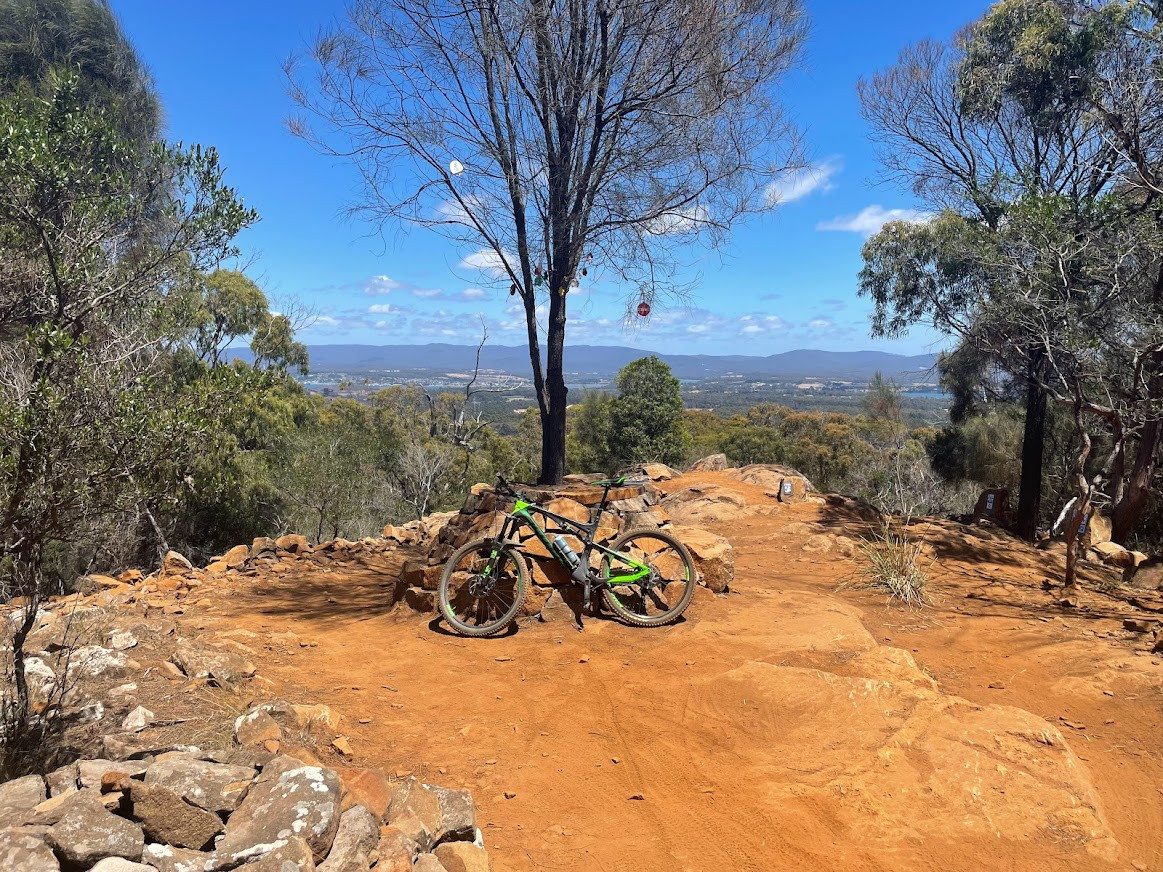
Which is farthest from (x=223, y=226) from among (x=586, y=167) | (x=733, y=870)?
(x=733, y=870)

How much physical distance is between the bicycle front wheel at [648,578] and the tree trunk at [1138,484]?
630 centimetres

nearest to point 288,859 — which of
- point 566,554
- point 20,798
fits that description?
point 20,798

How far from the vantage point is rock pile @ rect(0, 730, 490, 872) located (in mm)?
2184

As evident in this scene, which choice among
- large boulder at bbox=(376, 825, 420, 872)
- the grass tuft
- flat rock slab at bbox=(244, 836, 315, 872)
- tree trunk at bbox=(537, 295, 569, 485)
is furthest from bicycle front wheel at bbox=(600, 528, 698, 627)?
tree trunk at bbox=(537, 295, 569, 485)

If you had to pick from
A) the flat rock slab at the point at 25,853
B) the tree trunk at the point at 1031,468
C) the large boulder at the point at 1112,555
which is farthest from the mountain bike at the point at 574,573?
the tree trunk at the point at 1031,468

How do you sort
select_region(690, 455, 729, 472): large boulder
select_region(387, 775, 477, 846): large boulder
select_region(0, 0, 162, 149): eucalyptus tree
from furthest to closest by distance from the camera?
select_region(690, 455, 729, 472): large boulder
select_region(0, 0, 162, 149): eucalyptus tree
select_region(387, 775, 477, 846): large boulder

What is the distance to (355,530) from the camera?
1537 centimetres

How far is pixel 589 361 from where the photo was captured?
3816 centimetres

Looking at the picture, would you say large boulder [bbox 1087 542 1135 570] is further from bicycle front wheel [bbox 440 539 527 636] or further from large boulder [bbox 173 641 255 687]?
large boulder [bbox 173 641 255 687]

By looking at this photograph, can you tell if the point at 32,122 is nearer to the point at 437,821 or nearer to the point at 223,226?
the point at 223,226

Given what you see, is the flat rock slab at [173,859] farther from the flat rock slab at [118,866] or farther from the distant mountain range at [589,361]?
the distant mountain range at [589,361]

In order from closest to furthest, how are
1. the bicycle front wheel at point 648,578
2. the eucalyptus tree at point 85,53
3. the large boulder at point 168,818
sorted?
the large boulder at point 168,818, the bicycle front wheel at point 648,578, the eucalyptus tree at point 85,53

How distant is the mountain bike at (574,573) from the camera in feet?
18.8

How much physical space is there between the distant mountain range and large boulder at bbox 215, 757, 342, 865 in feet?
28.1
